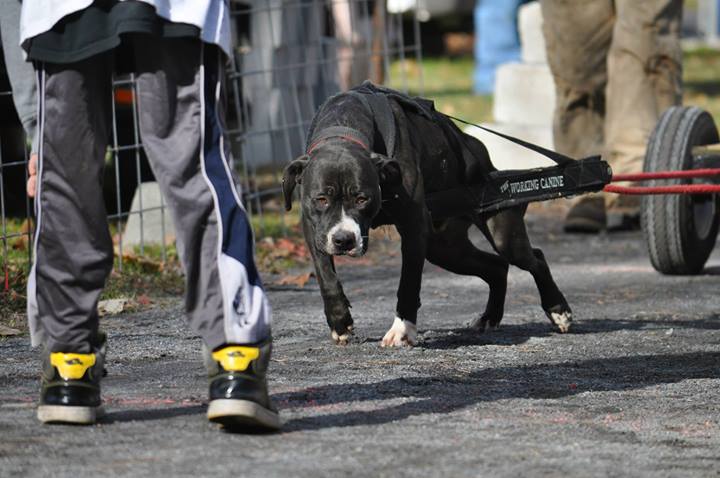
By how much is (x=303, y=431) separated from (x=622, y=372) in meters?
1.60

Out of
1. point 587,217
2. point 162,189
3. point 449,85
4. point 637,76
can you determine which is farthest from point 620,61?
point 449,85

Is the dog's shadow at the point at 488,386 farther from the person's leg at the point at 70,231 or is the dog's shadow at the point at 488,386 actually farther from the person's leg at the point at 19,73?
the person's leg at the point at 19,73

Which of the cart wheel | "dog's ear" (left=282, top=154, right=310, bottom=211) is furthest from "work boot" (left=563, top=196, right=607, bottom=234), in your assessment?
"dog's ear" (left=282, top=154, right=310, bottom=211)

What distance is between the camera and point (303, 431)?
12.3ft

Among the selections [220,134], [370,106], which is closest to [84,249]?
[220,134]

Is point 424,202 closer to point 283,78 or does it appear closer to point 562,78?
point 562,78

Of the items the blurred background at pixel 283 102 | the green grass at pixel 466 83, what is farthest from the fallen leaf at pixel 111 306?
the green grass at pixel 466 83

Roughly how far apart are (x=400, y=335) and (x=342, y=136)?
29.2 inches

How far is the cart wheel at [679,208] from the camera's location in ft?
22.9

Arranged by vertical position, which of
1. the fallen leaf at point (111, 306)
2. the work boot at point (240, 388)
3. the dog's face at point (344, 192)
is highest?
the dog's face at point (344, 192)

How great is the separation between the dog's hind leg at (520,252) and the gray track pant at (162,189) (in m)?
2.28

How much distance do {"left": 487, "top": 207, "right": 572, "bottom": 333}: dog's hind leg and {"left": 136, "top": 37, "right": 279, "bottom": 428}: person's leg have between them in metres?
2.32

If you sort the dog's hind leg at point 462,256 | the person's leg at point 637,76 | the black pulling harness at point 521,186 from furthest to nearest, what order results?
the person's leg at point 637,76 < the dog's hind leg at point 462,256 < the black pulling harness at point 521,186

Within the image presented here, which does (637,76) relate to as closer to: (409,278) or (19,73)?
(409,278)
